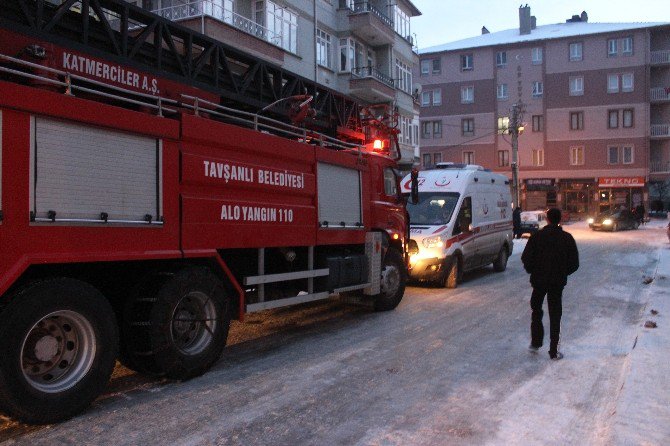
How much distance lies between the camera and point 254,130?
6.59 m

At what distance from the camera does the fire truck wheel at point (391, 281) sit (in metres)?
9.40

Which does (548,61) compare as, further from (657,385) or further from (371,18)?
(657,385)

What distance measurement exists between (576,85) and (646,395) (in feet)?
168

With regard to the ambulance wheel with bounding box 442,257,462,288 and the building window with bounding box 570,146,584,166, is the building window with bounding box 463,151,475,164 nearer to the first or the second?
the building window with bounding box 570,146,584,166

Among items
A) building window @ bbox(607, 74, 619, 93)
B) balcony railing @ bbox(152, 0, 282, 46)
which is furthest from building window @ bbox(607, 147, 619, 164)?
balcony railing @ bbox(152, 0, 282, 46)

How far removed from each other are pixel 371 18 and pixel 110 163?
72.6 feet

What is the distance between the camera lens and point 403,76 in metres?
31.6

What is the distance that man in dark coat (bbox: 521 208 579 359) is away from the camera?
253 inches

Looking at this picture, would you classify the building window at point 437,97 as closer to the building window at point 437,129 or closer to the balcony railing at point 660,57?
the building window at point 437,129

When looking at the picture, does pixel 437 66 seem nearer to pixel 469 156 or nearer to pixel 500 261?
pixel 469 156

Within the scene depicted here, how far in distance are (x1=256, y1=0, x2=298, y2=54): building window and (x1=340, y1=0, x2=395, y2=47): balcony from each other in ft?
14.4

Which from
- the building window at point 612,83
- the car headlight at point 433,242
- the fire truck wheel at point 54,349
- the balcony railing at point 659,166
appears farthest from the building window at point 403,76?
the balcony railing at point 659,166

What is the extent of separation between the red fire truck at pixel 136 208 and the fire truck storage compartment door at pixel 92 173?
0.01m

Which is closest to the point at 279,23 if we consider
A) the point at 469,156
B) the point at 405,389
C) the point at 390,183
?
the point at 390,183
